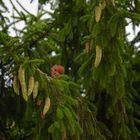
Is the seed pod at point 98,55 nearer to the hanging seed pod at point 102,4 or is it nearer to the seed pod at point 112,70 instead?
the seed pod at point 112,70

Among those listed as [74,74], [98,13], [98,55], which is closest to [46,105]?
[98,55]

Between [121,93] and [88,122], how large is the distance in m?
0.39

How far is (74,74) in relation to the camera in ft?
16.1

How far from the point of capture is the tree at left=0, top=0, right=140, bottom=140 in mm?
2988

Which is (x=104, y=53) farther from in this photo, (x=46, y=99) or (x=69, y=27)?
(x=69, y=27)

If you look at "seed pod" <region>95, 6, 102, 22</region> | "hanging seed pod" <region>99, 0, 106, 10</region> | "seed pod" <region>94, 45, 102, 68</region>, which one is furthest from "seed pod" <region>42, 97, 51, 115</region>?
"hanging seed pod" <region>99, 0, 106, 10</region>

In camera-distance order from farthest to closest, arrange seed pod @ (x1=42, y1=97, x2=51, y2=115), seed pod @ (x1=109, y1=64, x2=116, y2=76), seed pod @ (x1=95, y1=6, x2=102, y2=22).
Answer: seed pod @ (x1=109, y1=64, x2=116, y2=76) → seed pod @ (x1=95, y1=6, x2=102, y2=22) → seed pod @ (x1=42, y1=97, x2=51, y2=115)

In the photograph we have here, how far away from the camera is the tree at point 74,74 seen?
9.80ft

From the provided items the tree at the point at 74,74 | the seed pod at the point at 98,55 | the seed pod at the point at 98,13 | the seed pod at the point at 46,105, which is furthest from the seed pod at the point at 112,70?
the seed pod at the point at 46,105

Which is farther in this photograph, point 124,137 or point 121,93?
point 124,137

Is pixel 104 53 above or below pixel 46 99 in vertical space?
above

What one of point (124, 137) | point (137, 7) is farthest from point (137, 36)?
point (124, 137)

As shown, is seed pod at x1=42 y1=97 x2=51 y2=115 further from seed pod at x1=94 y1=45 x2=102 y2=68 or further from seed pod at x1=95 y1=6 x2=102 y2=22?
seed pod at x1=95 y1=6 x2=102 y2=22

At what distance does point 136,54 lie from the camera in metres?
5.03
